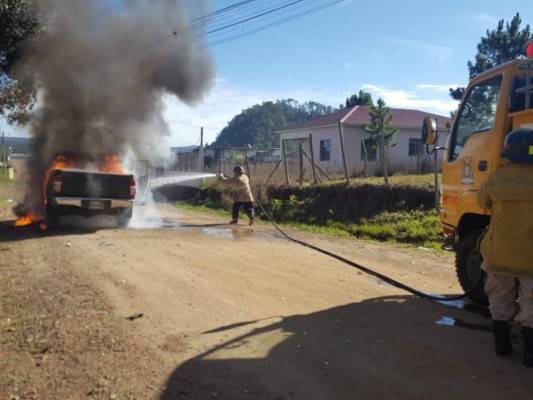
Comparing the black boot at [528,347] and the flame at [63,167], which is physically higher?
the flame at [63,167]

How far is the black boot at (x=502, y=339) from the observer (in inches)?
157

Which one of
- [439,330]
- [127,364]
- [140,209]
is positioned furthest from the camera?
[140,209]

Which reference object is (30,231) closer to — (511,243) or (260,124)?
(511,243)

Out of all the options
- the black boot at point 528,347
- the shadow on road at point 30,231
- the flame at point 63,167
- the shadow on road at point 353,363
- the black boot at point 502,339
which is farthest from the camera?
the flame at point 63,167

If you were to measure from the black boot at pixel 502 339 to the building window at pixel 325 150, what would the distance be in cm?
→ 2579

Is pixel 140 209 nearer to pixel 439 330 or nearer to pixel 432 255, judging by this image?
pixel 432 255

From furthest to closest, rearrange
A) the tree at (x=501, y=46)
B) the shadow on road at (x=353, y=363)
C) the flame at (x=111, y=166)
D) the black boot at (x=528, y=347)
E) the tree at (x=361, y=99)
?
the tree at (x=361, y=99) < the tree at (x=501, y=46) < the flame at (x=111, y=166) < the black boot at (x=528, y=347) < the shadow on road at (x=353, y=363)

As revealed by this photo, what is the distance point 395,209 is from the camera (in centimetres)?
1288

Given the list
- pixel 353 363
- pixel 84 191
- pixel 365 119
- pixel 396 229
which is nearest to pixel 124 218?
pixel 84 191

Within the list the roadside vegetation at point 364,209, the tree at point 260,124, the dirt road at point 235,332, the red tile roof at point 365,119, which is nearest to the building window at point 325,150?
the red tile roof at point 365,119

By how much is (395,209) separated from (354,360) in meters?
9.45

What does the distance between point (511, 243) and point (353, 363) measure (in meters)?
1.56

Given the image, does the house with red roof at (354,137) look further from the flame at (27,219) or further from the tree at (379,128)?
the flame at (27,219)

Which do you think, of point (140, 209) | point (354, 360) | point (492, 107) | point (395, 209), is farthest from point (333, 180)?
point (354, 360)
